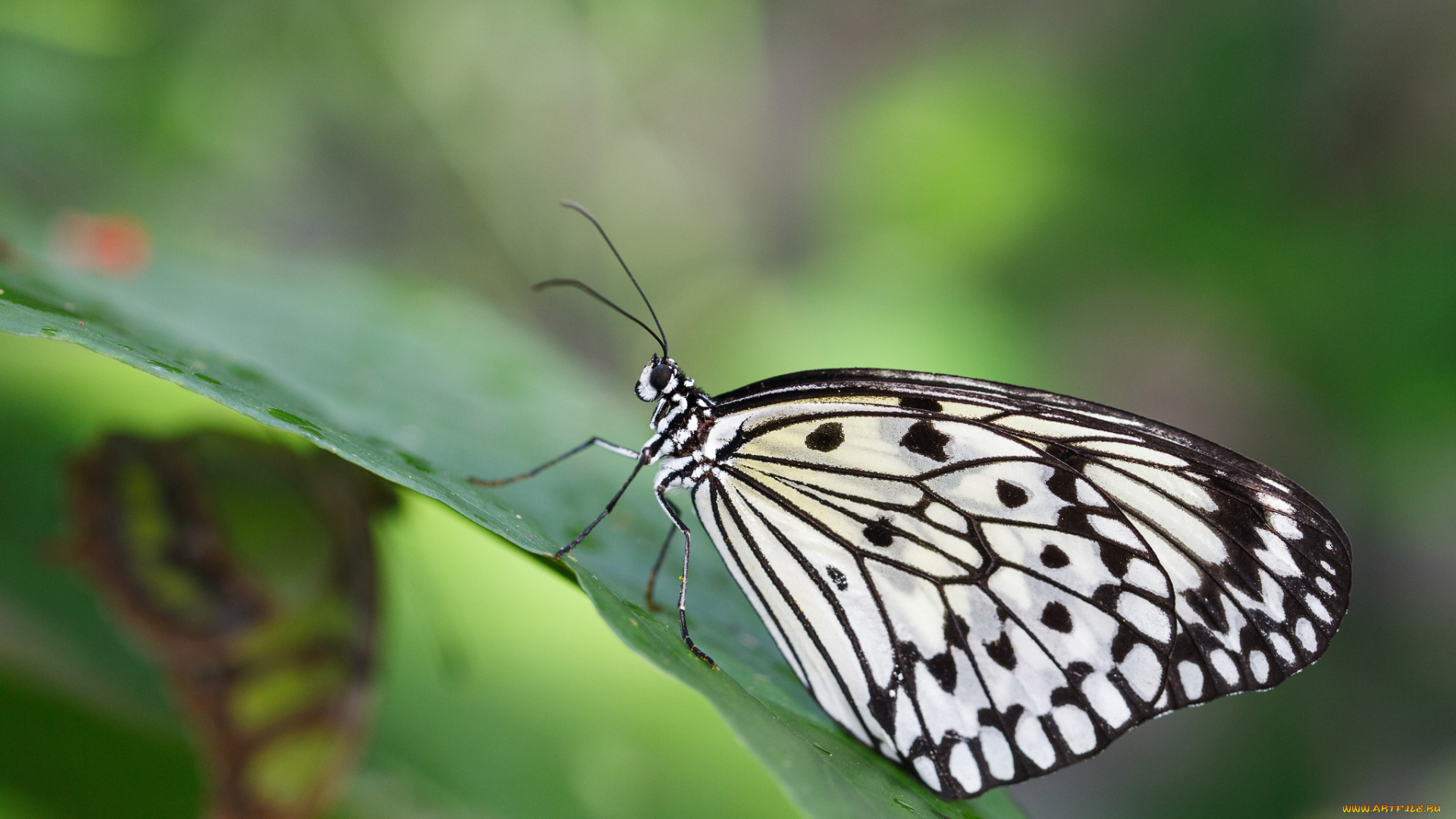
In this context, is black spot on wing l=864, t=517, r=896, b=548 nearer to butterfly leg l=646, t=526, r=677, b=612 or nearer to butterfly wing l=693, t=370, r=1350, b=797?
butterfly wing l=693, t=370, r=1350, b=797

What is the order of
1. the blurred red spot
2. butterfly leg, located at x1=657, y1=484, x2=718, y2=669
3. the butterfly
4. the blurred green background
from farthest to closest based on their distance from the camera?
the blurred green background < the blurred red spot < the butterfly < butterfly leg, located at x1=657, y1=484, x2=718, y2=669

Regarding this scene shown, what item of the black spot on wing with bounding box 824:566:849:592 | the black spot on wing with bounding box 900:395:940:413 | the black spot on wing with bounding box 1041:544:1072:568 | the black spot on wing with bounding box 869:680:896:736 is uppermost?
the black spot on wing with bounding box 900:395:940:413

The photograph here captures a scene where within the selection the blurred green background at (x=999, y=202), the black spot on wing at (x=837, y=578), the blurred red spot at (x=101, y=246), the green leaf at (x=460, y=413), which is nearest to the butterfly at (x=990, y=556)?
the black spot on wing at (x=837, y=578)

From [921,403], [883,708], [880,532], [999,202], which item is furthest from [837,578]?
[999,202]

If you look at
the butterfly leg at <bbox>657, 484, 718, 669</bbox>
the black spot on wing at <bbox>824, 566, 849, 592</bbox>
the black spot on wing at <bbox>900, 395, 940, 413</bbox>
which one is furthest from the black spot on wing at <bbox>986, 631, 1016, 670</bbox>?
the butterfly leg at <bbox>657, 484, 718, 669</bbox>

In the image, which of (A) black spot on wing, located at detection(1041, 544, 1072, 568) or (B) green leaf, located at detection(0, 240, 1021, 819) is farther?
(A) black spot on wing, located at detection(1041, 544, 1072, 568)

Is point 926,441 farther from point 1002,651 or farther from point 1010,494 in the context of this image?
point 1002,651

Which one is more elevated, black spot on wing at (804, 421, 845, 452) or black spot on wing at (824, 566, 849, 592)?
black spot on wing at (804, 421, 845, 452)
